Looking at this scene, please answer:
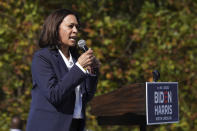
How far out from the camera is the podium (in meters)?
2.87

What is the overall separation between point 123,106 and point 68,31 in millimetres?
769

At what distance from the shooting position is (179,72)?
6273 millimetres

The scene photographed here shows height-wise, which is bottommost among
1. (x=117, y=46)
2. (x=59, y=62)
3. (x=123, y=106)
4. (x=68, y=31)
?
(x=123, y=106)

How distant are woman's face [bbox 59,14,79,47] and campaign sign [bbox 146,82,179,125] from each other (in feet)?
1.74

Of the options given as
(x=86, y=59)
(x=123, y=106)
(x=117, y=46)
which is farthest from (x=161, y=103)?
(x=117, y=46)

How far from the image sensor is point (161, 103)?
2.85m

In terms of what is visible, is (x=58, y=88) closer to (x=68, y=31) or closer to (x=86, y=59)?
(x=86, y=59)

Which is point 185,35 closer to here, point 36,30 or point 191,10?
point 191,10

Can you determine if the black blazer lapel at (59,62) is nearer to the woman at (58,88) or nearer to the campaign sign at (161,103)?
the woman at (58,88)

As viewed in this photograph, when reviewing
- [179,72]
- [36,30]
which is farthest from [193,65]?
[36,30]

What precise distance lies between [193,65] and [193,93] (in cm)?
40

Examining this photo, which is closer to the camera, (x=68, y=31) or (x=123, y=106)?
(x=68, y=31)

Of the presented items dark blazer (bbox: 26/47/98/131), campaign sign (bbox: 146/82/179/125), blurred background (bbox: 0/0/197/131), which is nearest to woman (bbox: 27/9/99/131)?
dark blazer (bbox: 26/47/98/131)

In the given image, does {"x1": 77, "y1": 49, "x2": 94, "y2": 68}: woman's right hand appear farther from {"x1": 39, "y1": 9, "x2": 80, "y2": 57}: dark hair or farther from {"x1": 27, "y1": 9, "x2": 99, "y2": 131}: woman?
{"x1": 39, "y1": 9, "x2": 80, "y2": 57}: dark hair
